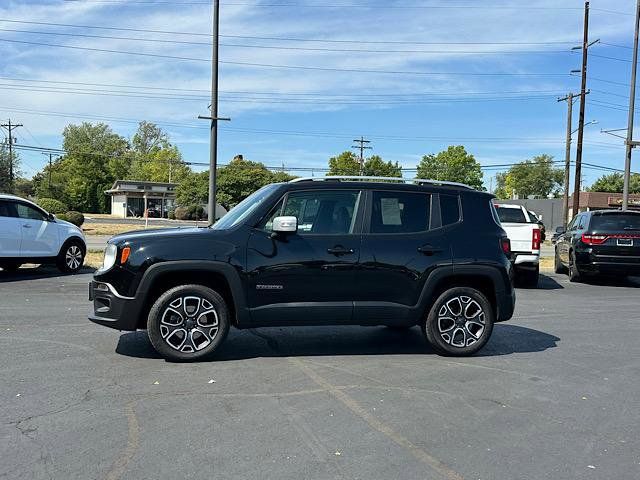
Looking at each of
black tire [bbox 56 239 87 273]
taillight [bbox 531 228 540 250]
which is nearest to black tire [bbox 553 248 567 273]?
taillight [bbox 531 228 540 250]

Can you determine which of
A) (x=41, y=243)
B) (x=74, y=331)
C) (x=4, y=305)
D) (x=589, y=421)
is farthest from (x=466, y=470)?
(x=41, y=243)

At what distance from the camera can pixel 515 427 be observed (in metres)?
4.53

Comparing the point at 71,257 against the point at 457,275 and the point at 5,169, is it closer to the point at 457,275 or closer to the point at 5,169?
the point at 457,275

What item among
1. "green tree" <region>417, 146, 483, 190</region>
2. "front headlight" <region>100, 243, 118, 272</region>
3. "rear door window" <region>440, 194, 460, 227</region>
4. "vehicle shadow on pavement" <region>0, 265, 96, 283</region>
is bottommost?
"vehicle shadow on pavement" <region>0, 265, 96, 283</region>

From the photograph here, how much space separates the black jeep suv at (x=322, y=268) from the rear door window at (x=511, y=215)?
7659 mm

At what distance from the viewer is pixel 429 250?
6398mm

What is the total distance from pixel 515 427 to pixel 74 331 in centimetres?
540

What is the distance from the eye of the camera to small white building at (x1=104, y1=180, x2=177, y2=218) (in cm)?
7519

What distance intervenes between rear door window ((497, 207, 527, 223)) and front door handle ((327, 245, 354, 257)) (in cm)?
882

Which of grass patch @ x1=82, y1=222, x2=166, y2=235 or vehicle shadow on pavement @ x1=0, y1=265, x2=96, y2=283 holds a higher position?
grass patch @ x1=82, y1=222, x2=166, y2=235

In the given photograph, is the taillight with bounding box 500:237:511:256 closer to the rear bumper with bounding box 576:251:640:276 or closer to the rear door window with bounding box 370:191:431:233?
the rear door window with bounding box 370:191:431:233

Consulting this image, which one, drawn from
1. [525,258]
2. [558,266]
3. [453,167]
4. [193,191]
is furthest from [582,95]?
[453,167]

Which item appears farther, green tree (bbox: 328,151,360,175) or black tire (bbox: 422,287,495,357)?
green tree (bbox: 328,151,360,175)

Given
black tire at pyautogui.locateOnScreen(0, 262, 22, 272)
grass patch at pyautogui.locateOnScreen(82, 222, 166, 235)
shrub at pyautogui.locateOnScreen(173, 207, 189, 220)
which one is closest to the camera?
black tire at pyautogui.locateOnScreen(0, 262, 22, 272)
